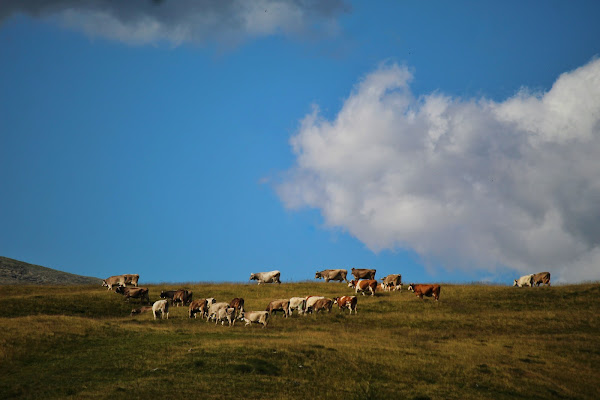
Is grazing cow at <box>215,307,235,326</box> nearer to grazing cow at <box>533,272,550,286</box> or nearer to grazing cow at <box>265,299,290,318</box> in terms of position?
grazing cow at <box>265,299,290,318</box>

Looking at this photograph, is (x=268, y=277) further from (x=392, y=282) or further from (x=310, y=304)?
(x=310, y=304)

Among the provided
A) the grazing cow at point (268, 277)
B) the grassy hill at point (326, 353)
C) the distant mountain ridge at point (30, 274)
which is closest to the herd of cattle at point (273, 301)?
the grazing cow at point (268, 277)

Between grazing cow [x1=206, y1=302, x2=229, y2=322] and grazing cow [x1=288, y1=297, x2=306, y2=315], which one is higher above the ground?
grazing cow [x1=288, y1=297, x2=306, y2=315]

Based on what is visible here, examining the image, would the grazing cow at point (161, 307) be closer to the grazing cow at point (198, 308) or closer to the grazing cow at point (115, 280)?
the grazing cow at point (198, 308)

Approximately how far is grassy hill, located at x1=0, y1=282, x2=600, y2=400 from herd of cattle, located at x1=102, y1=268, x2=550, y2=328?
120 centimetres

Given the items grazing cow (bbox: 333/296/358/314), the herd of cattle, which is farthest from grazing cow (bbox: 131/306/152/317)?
grazing cow (bbox: 333/296/358/314)

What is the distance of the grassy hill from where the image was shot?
21750mm

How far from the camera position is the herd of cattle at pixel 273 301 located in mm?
36344

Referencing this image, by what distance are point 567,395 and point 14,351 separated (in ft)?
85.1

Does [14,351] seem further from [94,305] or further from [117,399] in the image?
[94,305]

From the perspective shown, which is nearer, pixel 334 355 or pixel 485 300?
pixel 334 355

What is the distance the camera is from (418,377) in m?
24.1

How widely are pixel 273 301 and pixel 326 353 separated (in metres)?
13.2

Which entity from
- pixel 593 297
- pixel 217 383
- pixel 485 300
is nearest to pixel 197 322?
pixel 217 383
